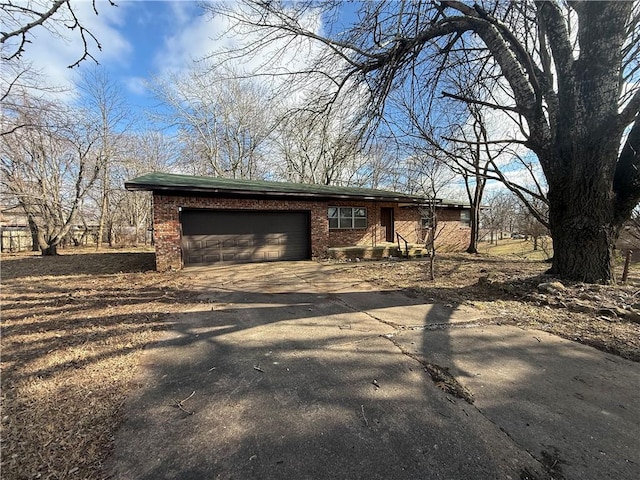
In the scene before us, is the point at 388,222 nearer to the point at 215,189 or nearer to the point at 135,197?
the point at 215,189

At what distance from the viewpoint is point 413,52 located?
637 centimetres

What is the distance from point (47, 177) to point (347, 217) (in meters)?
17.7

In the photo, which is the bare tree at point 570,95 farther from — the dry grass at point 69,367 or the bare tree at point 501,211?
the bare tree at point 501,211

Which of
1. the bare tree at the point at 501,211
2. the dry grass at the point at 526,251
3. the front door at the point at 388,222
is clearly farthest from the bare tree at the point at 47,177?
the bare tree at the point at 501,211

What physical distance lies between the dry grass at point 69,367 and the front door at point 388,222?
10860 mm

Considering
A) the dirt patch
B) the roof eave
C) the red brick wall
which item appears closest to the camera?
the dirt patch

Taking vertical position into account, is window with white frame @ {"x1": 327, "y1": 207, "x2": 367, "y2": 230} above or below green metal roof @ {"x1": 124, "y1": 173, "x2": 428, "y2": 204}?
below

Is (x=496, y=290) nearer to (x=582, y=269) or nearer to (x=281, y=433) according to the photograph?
(x=582, y=269)

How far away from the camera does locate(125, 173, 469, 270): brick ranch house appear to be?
9047 millimetres

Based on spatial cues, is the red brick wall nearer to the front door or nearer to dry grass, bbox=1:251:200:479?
the front door

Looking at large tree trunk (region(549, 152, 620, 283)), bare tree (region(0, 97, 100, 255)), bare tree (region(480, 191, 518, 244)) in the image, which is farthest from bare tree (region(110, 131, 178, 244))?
bare tree (region(480, 191, 518, 244))

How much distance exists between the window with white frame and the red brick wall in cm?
20

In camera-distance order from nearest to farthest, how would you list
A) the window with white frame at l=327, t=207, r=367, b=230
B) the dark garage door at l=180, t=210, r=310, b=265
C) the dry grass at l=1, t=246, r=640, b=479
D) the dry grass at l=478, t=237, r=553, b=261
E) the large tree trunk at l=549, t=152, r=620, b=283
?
the dry grass at l=1, t=246, r=640, b=479, the large tree trunk at l=549, t=152, r=620, b=283, the dark garage door at l=180, t=210, r=310, b=265, the window with white frame at l=327, t=207, r=367, b=230, the dry grass at l=478, t=237, r=553, b=261

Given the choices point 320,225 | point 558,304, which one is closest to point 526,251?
point 320,225
